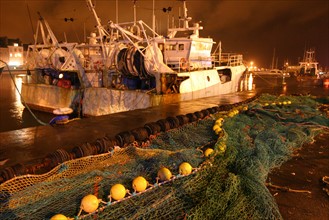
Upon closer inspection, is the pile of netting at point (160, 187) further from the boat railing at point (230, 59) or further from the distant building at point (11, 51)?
the distant building at point (11, 51)

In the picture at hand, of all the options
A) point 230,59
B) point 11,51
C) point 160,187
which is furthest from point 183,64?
point 11,51

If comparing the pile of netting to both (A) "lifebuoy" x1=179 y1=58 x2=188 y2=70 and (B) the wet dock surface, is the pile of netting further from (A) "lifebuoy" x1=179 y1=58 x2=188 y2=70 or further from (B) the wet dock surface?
(A) "lifebuoy" x1=179 y1=58 x2=188 y2=70

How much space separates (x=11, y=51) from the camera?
9012cm

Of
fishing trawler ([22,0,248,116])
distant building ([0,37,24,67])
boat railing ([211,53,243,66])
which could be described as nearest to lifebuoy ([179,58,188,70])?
fishing trawler ([22,0,248,116])

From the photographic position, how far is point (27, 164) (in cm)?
434

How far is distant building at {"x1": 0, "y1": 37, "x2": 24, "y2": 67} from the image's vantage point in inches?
3489

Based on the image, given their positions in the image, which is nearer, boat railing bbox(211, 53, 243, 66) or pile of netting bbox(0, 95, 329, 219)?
pile of netting bbox(0, 95, 329, 219)

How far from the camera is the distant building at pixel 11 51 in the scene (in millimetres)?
88625

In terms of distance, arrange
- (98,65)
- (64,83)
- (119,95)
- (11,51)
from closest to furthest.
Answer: (119,95) → (98,65) → (64,83) → (11,51)

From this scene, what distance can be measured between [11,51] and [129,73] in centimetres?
9303

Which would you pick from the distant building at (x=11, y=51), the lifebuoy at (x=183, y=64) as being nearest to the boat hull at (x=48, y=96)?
the lifebuoy at (x=183, y=64)

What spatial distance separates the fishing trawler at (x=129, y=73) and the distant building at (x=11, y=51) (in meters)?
78.5

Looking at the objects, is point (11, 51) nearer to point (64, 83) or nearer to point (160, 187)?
point (64, 83)

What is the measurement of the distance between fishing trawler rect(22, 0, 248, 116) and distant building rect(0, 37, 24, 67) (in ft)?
258
